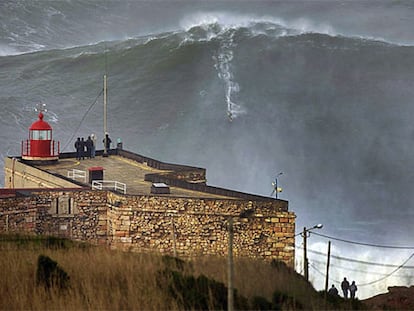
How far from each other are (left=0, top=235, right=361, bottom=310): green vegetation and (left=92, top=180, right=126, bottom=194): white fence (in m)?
9.95

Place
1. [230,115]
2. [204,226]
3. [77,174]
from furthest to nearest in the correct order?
[230,115] < [77,174] < [204,226]

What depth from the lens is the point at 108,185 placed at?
2309cm

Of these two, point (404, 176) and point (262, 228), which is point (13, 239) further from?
point (404, 176)

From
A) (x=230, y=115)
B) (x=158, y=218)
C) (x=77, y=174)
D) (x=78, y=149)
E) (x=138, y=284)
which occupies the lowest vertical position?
(x=138, y=284)

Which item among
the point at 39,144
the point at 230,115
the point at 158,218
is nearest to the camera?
the point at 158,218

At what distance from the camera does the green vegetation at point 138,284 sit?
9.34m

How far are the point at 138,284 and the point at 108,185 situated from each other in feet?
43.8

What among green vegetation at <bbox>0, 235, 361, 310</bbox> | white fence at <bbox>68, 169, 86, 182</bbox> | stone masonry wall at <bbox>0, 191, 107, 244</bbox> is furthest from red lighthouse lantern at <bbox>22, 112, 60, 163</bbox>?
green vegetation at <bbox>0, 235, 361, 310</bbox>

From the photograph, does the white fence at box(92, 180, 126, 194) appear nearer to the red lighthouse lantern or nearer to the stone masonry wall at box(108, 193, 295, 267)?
the stone masonry wall at box(108, 193, 295, 267)

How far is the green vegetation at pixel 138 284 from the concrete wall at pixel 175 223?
768 cm

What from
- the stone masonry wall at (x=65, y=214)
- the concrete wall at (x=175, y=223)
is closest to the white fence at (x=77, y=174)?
the stone masonry wall at (x=65, y=214)

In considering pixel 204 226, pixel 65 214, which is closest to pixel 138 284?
pixel 204 226

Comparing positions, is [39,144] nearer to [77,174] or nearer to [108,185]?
[77,174]

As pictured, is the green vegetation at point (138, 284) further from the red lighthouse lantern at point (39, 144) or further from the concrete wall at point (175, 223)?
the red lighthouse lantern at point (39, 144)
